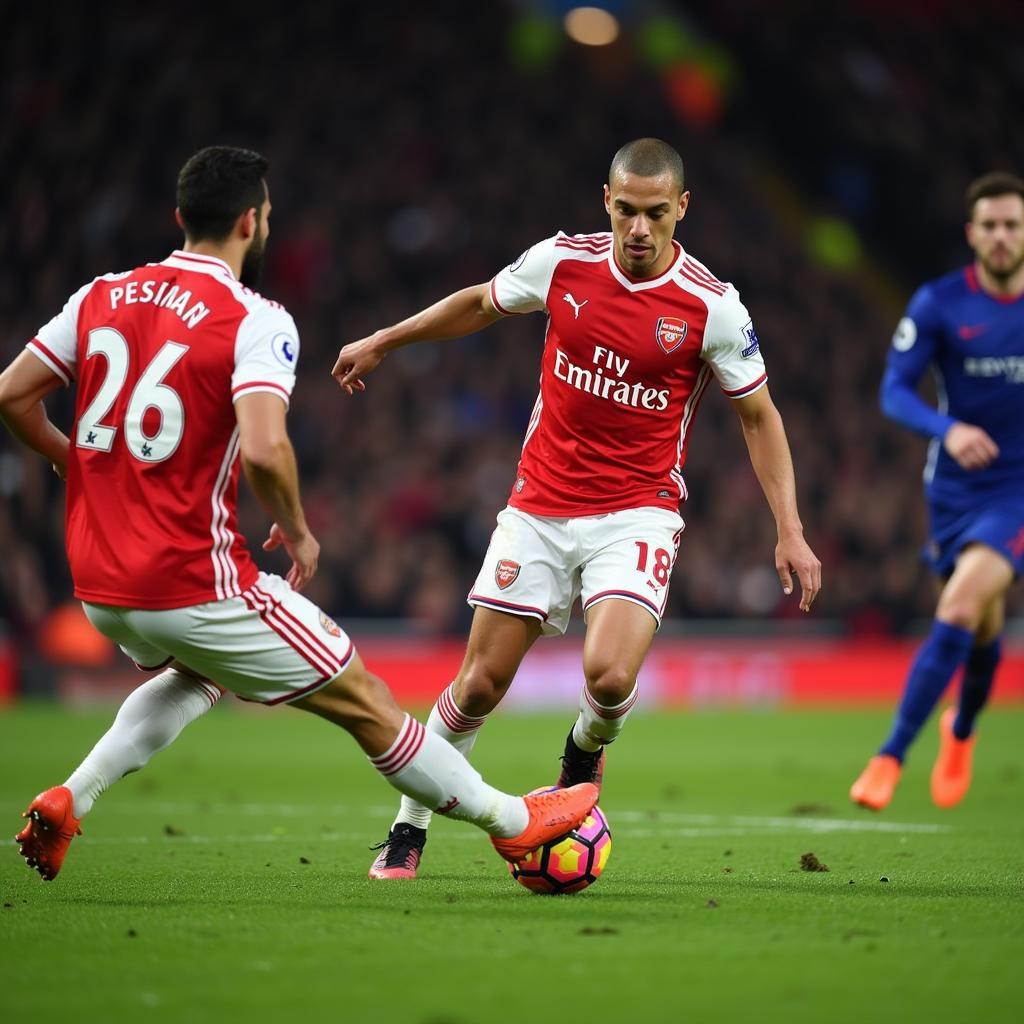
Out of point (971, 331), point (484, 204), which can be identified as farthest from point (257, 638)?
point (484, 204)

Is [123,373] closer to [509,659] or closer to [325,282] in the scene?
[509,659]

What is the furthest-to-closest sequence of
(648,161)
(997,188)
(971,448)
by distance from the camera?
1. (997,188)
2. (971,448)
3. (648,161)

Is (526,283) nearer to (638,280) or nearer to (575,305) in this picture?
(575,305)

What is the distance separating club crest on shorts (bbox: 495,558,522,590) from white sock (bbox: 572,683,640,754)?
0.46 meters

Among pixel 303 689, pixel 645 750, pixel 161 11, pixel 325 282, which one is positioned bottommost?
pixel 645 750

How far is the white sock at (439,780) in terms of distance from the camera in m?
4.75

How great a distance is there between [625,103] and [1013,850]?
19.5m

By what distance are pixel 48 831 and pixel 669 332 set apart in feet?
8.76

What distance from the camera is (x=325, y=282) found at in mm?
20781

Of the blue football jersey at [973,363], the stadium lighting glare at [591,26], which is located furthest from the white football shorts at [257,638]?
the stadium lighting glare at [591,26]

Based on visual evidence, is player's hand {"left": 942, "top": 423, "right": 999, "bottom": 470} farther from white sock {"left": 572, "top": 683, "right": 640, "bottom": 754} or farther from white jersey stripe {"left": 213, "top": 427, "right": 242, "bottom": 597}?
white jersey stripe {"left": 213, "top": 427, "right": 242, "bottom": 597}

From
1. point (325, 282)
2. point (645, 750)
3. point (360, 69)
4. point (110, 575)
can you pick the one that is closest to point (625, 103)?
Answer: point (360, 69)

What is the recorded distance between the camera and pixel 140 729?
5262 millimetres

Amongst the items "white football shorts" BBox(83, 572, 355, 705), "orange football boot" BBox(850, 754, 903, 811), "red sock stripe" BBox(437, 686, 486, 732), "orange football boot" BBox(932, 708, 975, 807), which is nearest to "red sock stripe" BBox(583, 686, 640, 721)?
"red sock stripe" BBox(437, 686, 486, 732)
